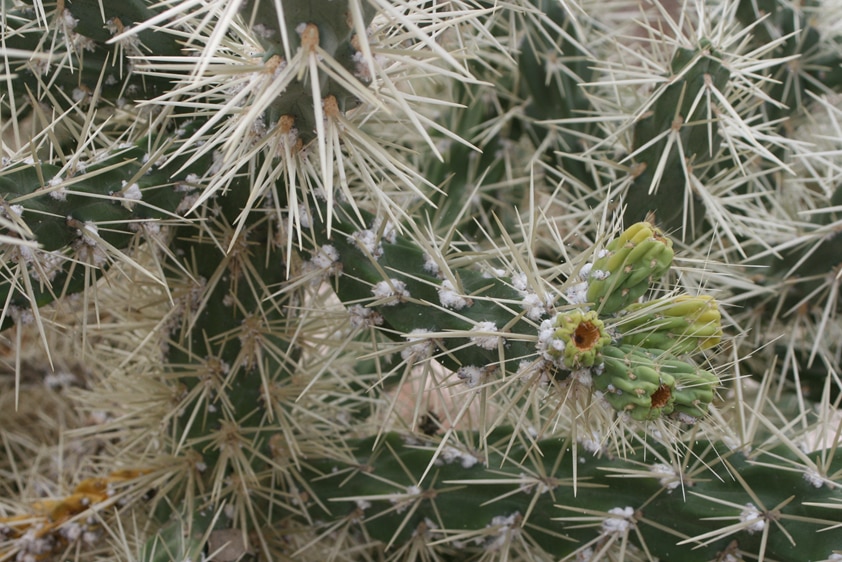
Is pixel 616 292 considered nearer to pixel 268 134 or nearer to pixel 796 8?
pixel 268 134

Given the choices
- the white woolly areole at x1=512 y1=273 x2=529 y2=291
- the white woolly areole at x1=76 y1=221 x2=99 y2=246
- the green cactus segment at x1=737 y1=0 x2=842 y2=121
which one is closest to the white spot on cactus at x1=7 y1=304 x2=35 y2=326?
the white woolly areole at x1=76 y1=221 x2=99 y2=246

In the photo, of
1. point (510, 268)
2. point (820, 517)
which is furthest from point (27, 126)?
point (820, 517)

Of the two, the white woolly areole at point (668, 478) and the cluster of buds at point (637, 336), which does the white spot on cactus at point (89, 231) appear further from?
the white woolly areole at point (668, 478)

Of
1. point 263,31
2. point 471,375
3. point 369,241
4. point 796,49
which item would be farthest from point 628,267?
point 796,49

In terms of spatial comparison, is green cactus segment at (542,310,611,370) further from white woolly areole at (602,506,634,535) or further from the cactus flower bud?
white woolly areole at (602,506,634,535)

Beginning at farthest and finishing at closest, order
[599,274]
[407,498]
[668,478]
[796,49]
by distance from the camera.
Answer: [796,49] → [407,498] → [668,478] → [599,274]

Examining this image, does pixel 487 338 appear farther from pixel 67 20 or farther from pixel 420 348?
pixel 67 20

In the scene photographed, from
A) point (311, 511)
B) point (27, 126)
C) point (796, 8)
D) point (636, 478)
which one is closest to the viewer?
point (636, 478)
